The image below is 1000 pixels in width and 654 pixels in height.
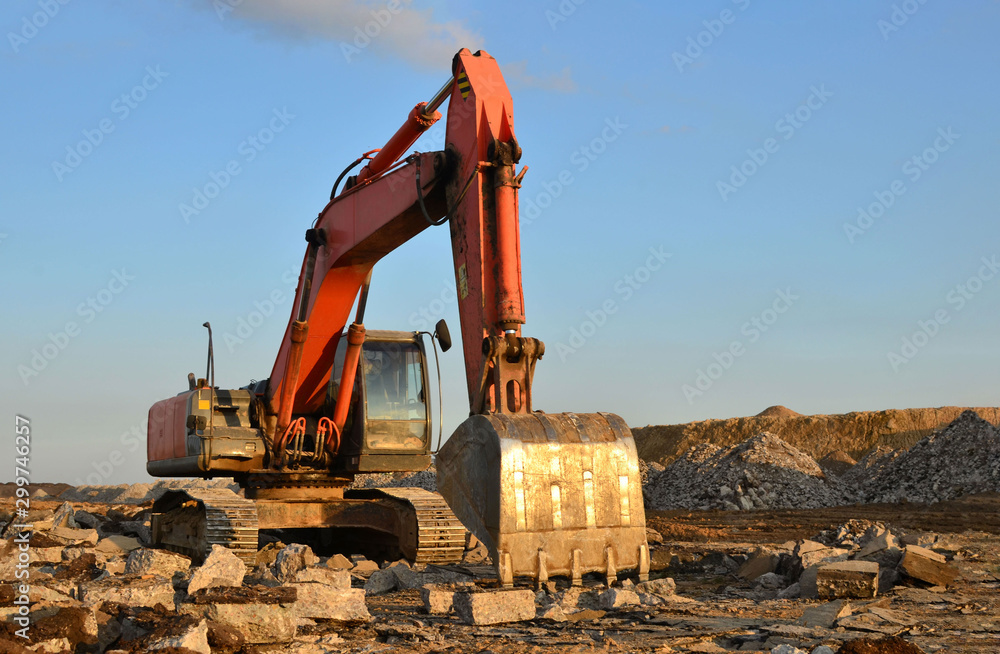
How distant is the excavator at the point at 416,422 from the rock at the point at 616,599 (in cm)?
31

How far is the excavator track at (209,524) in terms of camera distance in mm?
9648

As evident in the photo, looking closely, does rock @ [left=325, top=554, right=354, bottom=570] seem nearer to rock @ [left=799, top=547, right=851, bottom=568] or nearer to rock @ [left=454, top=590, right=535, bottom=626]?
rock @ [left=454, top=590, right=535, bottom=626]

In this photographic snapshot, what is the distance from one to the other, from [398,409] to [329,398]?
816 mm

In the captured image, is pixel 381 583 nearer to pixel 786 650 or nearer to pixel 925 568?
pixel 786 650

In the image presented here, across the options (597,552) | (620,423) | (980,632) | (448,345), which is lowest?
(980,632)

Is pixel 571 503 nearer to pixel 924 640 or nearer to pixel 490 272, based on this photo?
pixel 490 272

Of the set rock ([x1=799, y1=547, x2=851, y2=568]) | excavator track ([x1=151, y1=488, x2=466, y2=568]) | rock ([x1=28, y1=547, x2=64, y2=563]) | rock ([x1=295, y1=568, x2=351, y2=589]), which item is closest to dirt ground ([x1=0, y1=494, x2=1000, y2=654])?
rock ([x1=295, y1=568, x2=351, y2=589])

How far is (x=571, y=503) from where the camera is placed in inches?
233

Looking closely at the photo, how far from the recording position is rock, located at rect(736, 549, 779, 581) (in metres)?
8.41

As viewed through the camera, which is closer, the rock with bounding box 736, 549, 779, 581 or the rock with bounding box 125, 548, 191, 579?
the rock with bounding box 125, 548, 191, 579

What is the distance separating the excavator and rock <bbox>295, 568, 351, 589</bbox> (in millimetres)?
1032

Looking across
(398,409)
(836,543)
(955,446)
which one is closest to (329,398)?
(398,409)

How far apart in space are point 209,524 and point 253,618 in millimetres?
4385

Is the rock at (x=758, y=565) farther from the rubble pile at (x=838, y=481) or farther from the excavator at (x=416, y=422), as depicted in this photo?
the rubble pile at (x=838, y=481)
